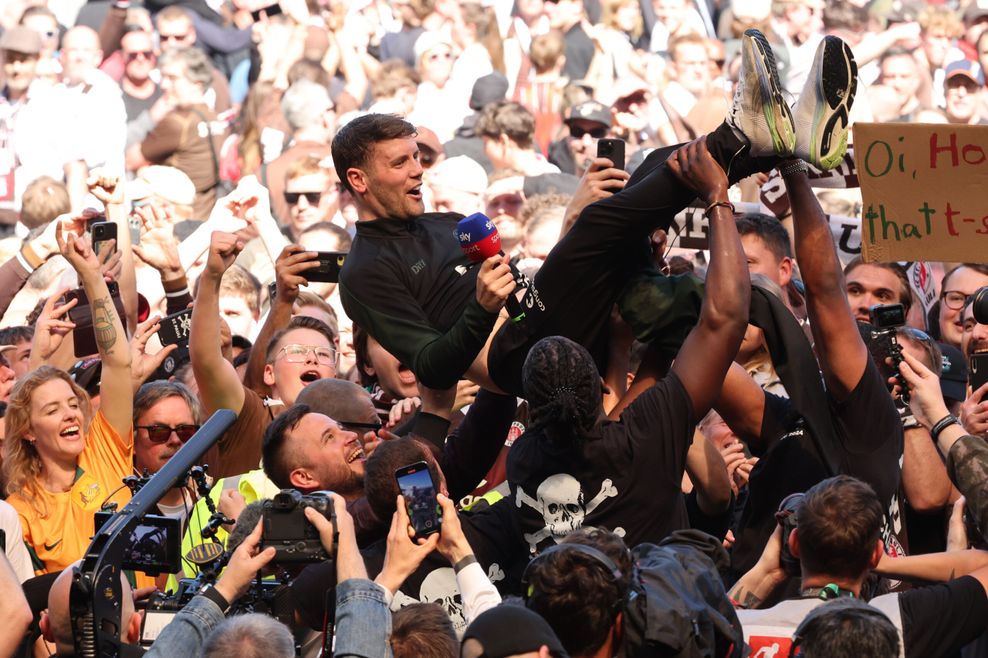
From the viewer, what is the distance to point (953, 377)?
641 cm

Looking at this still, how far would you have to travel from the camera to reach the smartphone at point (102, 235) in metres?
6.98

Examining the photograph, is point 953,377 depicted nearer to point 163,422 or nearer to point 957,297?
point 957,297

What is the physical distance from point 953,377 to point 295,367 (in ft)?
8.36

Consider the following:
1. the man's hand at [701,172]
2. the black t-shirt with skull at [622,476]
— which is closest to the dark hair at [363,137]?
the man's hand at [701,172]

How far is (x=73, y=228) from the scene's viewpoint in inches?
292

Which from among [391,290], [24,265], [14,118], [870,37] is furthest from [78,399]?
[870,37]

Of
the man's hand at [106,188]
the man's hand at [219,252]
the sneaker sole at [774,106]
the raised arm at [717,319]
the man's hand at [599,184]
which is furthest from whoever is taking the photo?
Answer: the man's hand at [106,188]

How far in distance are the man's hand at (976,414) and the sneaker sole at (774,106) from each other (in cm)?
105

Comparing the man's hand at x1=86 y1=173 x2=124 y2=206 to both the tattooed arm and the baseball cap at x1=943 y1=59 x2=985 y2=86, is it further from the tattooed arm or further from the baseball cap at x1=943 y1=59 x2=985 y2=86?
the baseball cap at x1=943 y1=59 x2=985 y2=86

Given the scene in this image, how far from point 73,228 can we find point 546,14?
7.67 m

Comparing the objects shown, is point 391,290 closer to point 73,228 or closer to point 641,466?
point 641,466

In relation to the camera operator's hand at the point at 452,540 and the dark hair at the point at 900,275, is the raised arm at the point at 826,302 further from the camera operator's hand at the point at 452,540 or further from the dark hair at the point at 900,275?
the dark hair at the point at 900,275

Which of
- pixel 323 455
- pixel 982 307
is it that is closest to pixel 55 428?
pixel 323 455

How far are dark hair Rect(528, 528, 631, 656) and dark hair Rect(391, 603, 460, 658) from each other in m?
0.24
